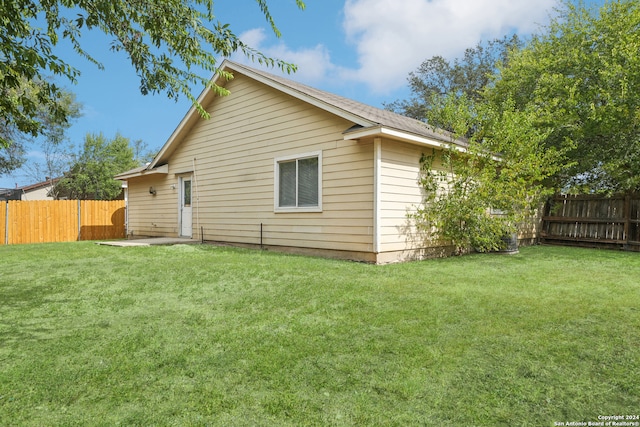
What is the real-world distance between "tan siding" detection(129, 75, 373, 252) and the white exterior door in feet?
0.98

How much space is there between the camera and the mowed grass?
6.57ft

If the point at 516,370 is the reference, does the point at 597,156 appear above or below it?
above

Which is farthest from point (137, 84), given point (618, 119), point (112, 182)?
point (112, 182)

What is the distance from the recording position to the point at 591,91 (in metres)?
11.0

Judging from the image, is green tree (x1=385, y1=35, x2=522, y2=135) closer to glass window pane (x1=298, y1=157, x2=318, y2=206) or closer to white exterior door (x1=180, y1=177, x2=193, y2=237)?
white exterior door (x1=180, y1=177, x2=193, y2=237)

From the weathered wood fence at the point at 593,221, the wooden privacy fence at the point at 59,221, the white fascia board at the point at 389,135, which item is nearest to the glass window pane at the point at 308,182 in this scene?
the white fascia board at the point at 389,135

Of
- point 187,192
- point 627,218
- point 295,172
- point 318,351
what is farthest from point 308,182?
point 627,218

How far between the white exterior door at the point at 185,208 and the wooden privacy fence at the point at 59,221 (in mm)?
5239

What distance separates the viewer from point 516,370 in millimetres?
2408

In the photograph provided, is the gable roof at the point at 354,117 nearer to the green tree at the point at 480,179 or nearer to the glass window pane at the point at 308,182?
the green tree at the point at 480,179

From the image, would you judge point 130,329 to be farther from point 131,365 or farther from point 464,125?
point 464,125

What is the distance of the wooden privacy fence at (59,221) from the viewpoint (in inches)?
530

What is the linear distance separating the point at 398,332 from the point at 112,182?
3025cm

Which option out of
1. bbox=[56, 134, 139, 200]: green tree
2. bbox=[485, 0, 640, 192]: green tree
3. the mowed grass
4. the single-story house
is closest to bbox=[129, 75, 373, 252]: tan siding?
the single-story house
